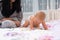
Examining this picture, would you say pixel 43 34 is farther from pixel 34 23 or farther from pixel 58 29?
pixel 34 23

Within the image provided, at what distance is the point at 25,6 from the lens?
2.25 m

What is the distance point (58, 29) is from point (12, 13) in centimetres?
73

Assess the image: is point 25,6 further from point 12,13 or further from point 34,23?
point 34,23

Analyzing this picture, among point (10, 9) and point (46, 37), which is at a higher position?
point (10, 9)

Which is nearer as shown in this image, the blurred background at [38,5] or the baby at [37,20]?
the baby at [37,20]

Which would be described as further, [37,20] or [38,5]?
[38,5]

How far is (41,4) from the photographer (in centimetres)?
224

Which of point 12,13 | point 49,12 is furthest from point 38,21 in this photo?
point 49,12

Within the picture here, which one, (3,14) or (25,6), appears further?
(25,6)

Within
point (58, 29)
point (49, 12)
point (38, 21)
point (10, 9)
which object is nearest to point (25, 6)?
point (49, 12)

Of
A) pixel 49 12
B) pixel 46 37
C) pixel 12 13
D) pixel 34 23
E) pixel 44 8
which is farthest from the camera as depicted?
pixel 44 8

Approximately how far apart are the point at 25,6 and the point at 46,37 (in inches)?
57.1

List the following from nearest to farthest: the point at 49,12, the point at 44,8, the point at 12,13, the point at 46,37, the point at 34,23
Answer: the point at 46,37 < the point at 34,23 < the point at 12,13 < the point at 49,12 < the point at 44,8

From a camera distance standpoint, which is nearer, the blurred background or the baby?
the baby
